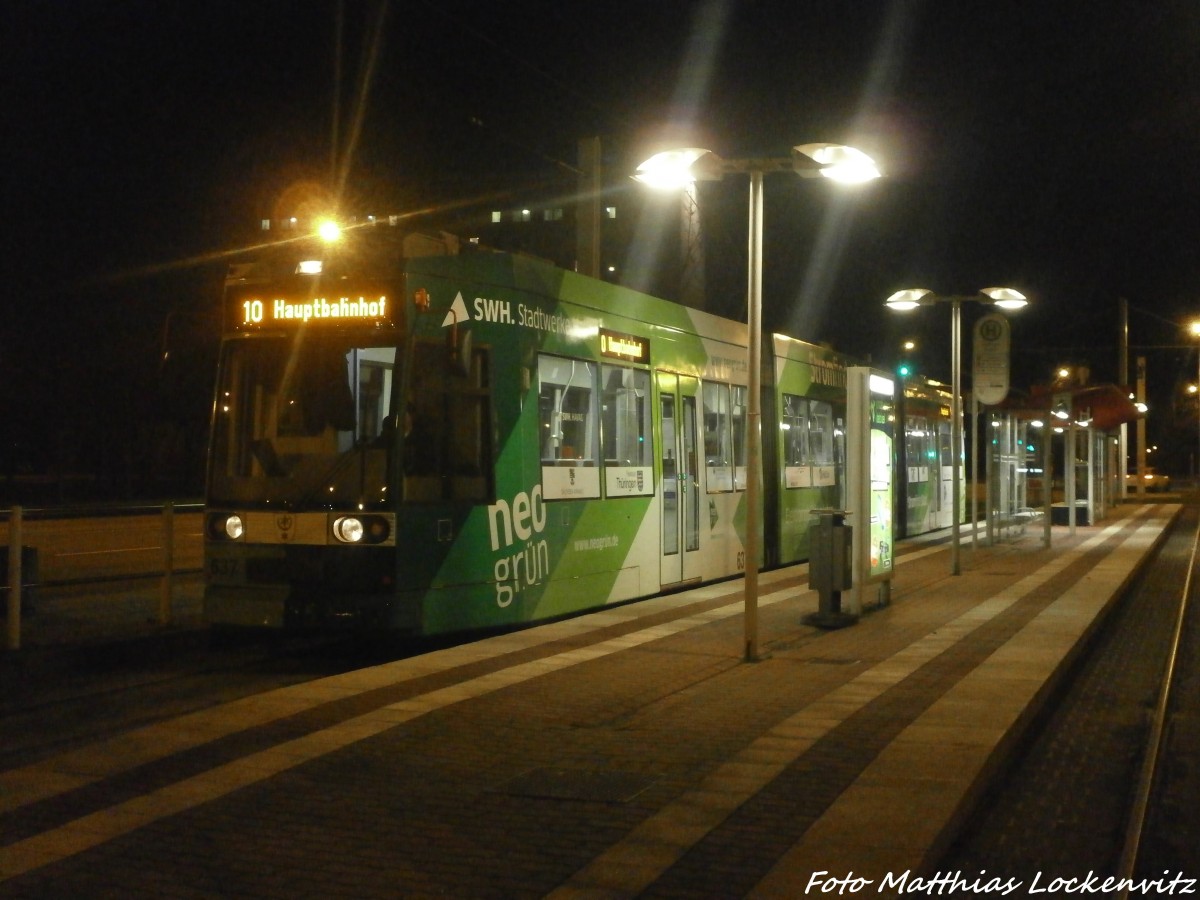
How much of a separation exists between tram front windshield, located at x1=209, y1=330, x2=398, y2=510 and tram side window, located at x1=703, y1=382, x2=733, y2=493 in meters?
6.67

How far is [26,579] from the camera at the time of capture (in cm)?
1307

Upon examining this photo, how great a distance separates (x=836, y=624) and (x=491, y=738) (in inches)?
236

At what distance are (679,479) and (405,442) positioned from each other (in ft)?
18.5

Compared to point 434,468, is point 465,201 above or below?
above

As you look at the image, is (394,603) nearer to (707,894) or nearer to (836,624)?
(836,624)

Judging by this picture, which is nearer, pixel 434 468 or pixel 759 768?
pixel 759 768

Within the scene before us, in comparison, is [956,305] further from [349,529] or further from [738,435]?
[349,529]

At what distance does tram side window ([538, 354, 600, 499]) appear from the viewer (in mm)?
12914

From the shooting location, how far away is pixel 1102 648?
45.0 feet

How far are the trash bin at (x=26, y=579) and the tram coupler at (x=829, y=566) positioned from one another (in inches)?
304

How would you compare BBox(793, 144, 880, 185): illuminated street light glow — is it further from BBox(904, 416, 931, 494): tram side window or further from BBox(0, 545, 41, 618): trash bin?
BBox(904, 416, 931, 494): tram side window

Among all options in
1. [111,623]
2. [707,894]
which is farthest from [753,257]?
[111,623]

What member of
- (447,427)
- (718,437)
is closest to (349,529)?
(447,427)

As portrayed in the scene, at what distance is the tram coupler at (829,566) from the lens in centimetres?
1326
